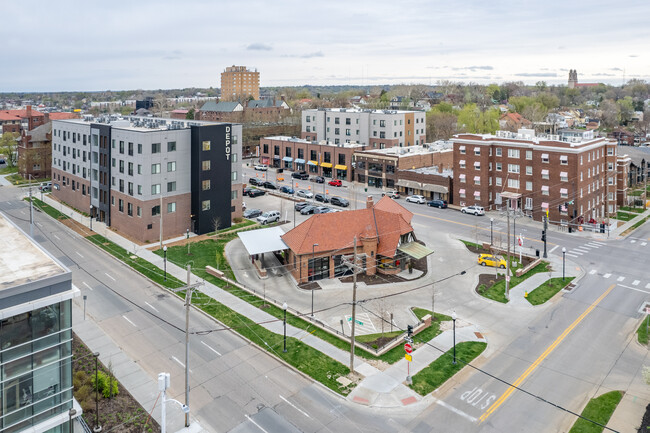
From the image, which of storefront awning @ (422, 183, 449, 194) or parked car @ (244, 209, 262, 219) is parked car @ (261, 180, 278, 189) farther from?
storefront awning @ (422, 183, 449, 194)

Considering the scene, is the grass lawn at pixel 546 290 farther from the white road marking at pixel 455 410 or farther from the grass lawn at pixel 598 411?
the white road marking at pixel 455 410

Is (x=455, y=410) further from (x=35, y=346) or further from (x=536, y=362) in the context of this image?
(x=35, y=346)

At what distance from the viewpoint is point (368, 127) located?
352ft

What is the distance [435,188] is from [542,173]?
16779mm

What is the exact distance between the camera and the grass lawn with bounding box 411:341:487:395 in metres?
28.0

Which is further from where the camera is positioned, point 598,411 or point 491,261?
point 491,261

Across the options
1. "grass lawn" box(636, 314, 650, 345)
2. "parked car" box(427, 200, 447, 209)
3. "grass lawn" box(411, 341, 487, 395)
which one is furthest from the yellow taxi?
"parked car" box(427, 200, 447, 209)

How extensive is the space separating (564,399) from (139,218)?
46581mm

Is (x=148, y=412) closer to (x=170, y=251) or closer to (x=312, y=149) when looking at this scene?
(x=170, y=251)

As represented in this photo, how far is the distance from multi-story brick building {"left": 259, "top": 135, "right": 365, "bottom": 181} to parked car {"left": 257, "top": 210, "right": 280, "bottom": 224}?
32382 mm

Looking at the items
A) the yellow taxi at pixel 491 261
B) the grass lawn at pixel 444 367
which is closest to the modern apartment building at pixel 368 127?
the yellow taxi at pixel 491 261

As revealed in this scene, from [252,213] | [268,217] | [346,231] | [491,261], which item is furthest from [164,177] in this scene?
[491,261]

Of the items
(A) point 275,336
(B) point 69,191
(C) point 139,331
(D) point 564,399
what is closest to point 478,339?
(D) point 564,399

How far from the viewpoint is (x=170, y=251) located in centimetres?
5247
